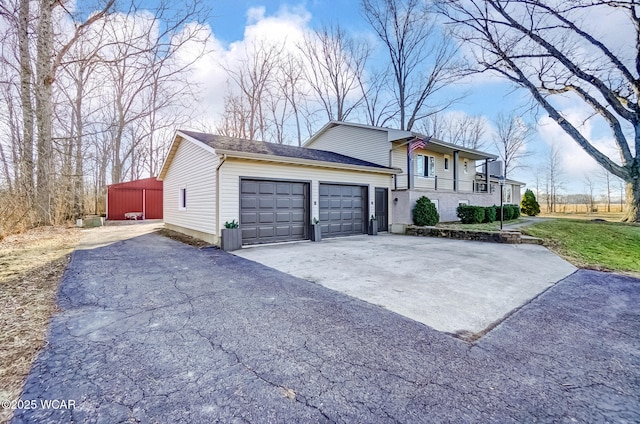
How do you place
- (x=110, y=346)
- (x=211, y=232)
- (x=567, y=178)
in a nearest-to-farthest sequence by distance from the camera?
1. (x=110, y=346)
2. (x=211, y=232)
3. (x=567, y=178)

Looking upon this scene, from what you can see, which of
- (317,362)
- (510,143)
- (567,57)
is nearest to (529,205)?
(510,143)

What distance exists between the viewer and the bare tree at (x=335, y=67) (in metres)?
23.1

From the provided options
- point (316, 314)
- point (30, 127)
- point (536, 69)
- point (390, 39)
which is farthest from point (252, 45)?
point (316, 314)

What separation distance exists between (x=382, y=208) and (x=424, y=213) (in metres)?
1.83

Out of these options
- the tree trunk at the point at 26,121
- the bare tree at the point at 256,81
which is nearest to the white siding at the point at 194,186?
the tree trunk at the point at 26,121

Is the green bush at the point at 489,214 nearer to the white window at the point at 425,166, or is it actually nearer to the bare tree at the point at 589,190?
the white window at the point at 425,166

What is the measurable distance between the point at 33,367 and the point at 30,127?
46.4 feet

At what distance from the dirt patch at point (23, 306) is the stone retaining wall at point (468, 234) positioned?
36.5 feet

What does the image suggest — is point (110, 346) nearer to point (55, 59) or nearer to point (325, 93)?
point (55, 59)

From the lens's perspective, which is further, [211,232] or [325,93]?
[325,93]

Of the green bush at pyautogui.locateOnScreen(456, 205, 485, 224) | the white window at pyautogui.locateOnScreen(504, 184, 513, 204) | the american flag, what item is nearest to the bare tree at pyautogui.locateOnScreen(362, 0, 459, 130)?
the green bush at pyautogui.locateOnScreen(456, 205, 485, 224)

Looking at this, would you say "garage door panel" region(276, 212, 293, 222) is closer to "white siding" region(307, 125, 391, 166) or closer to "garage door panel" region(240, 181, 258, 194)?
"garage door panel" region(240, 181, 258, 194)

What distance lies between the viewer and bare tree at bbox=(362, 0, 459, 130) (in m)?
20.9

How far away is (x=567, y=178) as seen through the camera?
36.6m
